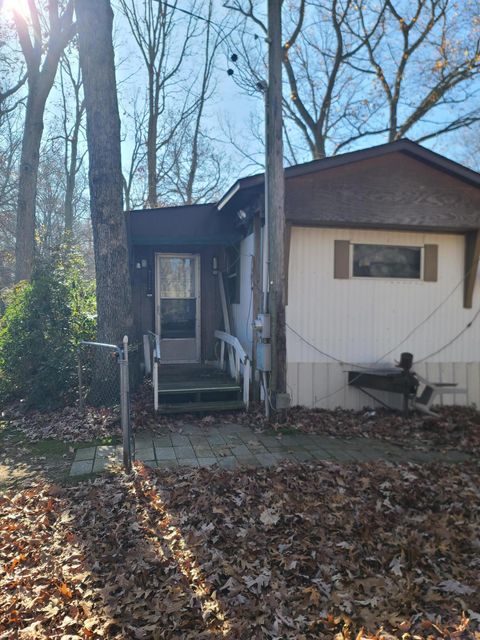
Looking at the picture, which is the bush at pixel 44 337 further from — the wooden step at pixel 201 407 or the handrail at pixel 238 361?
the handrail at pixel 238 361

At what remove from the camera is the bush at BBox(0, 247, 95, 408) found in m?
7.00

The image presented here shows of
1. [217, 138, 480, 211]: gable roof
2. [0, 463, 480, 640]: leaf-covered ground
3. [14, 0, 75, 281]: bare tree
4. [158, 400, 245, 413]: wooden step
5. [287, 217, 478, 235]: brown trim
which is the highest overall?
[14, 0, 75, 281]: bare tree

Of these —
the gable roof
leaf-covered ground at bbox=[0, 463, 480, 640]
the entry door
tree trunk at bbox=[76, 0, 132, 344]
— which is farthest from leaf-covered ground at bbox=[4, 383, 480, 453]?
the gable roof

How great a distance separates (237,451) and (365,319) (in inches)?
131

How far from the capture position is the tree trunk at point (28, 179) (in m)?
12.3

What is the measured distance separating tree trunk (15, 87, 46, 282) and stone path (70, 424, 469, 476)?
8.66m

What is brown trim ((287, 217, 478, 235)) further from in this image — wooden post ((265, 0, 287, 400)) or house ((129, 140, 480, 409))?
wooden post ((265, 0, 287, 400))

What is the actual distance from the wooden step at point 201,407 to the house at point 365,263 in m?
0.71

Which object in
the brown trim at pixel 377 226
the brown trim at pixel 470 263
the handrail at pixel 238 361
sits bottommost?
the handrail at pixel 238 361

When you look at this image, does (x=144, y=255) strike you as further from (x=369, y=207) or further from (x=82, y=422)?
(x=369, y=207)

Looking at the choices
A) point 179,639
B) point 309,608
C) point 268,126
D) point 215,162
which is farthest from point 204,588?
→ point 215,162

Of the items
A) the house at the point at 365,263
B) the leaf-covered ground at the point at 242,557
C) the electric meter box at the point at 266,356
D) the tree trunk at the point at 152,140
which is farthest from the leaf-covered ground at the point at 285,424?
the tree trunk at the point at 152,140

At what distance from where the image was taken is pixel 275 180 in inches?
238

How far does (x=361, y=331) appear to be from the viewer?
7.35 metres
